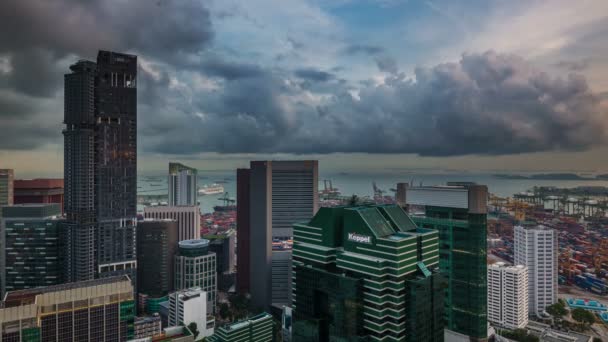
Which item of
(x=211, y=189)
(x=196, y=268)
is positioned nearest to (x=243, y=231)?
(x=196, y=268)

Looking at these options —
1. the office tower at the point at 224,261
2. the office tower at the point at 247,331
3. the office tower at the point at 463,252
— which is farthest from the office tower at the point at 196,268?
the office tower at the point at 463,252

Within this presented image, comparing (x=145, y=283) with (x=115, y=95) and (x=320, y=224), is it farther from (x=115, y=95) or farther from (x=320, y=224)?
(x=320, y=224)

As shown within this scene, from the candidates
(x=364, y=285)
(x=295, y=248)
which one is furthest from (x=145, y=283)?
(x=364, y=285)

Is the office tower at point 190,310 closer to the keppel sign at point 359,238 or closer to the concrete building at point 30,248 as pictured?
the concrete building at point 30,248

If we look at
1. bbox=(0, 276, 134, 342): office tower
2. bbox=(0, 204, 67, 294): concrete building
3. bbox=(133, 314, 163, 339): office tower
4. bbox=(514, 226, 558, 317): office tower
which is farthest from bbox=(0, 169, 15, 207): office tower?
bbox=(514, 226, 558, 317): office tower

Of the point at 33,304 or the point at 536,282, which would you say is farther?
the point at 536,282

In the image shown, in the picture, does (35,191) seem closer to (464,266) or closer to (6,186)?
(6,186)
